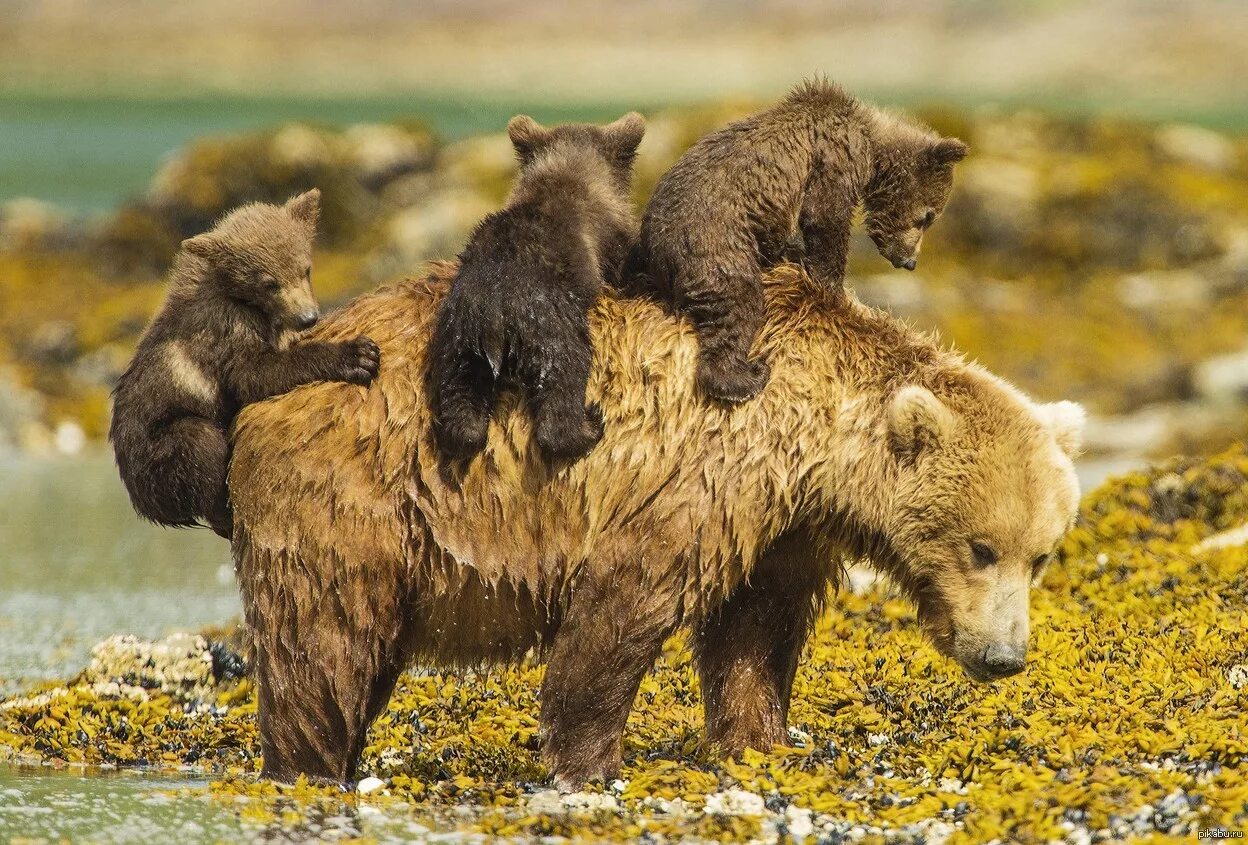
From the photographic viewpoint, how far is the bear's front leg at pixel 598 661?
6477 mm

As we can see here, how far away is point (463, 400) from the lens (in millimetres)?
6418

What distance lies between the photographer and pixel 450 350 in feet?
21.0

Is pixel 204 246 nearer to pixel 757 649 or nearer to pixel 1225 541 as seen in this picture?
pixel 757 649

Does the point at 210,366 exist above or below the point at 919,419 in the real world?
above

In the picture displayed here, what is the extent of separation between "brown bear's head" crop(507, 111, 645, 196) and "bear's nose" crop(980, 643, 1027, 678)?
2525 mm

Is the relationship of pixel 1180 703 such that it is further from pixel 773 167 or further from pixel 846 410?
pixel 773 167

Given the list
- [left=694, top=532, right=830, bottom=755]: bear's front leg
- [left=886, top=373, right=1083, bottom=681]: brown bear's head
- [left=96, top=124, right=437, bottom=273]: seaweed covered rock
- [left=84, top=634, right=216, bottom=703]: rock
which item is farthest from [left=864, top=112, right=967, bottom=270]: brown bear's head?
[left=96, top=124, right=437, bottom=273]: seaweed covered rock

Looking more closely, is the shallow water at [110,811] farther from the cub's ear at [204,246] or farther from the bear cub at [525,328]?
the cub's ear at [204,246]

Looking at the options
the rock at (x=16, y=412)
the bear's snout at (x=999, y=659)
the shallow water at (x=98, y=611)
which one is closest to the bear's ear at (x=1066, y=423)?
the bear's snout at (x=999, y=659)

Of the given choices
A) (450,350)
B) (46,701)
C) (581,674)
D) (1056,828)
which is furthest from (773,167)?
(46,701)

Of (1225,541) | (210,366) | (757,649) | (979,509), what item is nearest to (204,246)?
(210,366)

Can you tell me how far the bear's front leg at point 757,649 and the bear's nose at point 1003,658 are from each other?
0.82 m

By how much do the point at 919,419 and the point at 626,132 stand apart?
6.63 ft

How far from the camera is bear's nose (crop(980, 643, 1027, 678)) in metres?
6.44
